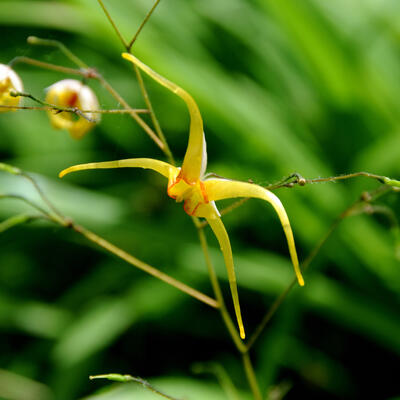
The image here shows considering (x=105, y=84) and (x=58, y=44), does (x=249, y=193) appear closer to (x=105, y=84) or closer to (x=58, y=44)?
(x=105, y=84)

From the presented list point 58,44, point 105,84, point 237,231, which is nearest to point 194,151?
point 105,84

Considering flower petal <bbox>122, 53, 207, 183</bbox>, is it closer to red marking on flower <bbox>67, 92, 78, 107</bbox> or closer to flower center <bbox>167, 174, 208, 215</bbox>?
flower center <bbox>167, 174, 208, 215</bbox>

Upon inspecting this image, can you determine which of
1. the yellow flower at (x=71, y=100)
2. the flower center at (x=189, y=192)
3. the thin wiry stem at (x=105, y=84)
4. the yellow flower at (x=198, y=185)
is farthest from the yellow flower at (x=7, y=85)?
the flower center at (x=189, y=192)

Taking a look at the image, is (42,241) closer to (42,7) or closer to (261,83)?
(42,7)

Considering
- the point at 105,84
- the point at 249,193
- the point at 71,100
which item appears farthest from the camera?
the point at 71,100

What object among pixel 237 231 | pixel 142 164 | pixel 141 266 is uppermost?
pixel 142 164

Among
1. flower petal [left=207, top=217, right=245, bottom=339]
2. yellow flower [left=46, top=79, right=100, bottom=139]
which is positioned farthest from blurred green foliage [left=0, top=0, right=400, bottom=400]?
flower petal [left=207, top=217, right=245, bottom=339]
